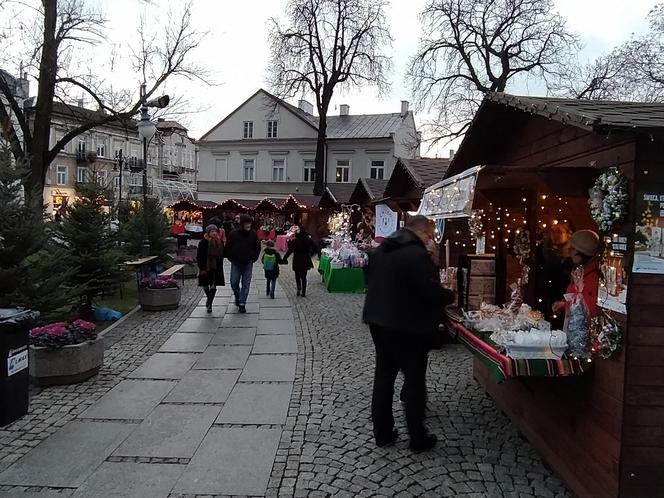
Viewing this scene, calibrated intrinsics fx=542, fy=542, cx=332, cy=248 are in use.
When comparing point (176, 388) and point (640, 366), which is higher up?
point (640, 366)

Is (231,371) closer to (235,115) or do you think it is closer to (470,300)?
(470,300)

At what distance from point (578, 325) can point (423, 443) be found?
5.28ft

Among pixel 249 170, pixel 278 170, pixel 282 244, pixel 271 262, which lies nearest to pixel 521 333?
pixel 271 262

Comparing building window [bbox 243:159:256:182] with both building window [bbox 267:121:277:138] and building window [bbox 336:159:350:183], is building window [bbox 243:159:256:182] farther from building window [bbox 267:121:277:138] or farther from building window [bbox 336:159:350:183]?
building window [bbox 336:159:350:183]

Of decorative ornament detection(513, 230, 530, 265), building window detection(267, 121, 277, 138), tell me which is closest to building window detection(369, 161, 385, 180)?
building window detection(267, 121, 277, 138)

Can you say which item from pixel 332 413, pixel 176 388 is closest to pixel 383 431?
pixel 332 413

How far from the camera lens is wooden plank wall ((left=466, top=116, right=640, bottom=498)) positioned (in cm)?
339

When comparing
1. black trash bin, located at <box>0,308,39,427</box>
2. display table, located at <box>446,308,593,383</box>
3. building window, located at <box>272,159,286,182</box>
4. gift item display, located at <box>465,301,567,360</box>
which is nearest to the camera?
display table, located at <box>446,308,593,383</box>

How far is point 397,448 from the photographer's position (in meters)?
4.59

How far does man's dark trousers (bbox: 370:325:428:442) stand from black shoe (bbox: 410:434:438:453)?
0.02 meters

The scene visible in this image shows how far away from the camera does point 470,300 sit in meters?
6.14

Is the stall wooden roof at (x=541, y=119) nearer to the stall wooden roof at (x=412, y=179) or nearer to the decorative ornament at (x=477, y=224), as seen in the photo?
the decorative ornament at (x=477, y=224)

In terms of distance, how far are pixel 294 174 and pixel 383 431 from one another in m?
41.2

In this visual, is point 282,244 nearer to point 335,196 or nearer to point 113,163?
point 335,196
